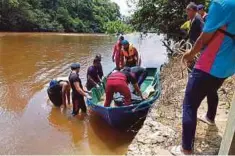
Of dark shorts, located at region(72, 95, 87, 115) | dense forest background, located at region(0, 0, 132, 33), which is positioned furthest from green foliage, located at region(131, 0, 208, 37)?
dense forest background, located at region(0, 0, 132, 33)

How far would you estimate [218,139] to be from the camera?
4.05 metres

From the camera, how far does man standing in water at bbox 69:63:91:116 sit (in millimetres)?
8344

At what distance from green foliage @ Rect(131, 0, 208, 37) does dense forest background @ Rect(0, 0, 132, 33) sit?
1809 cm

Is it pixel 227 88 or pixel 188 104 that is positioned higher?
pixel 188 104

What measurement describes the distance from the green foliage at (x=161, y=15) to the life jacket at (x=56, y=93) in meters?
7.03

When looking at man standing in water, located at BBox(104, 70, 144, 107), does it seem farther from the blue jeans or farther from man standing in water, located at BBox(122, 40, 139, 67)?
the blue jeans

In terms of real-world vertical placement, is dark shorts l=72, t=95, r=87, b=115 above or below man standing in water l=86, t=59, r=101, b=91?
below

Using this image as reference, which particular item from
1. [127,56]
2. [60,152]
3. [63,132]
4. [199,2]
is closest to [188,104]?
[60,152]

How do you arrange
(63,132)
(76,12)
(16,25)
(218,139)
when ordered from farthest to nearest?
(76,12) < (16,25) < (63,132) < (218,139)

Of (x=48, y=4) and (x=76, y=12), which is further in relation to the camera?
(x=76, y=12)

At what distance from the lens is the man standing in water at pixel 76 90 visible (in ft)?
27.4

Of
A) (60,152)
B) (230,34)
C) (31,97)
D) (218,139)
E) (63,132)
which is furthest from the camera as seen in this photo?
(31,97)

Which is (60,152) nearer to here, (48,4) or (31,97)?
(31,97)

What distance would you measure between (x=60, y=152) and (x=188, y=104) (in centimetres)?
416
